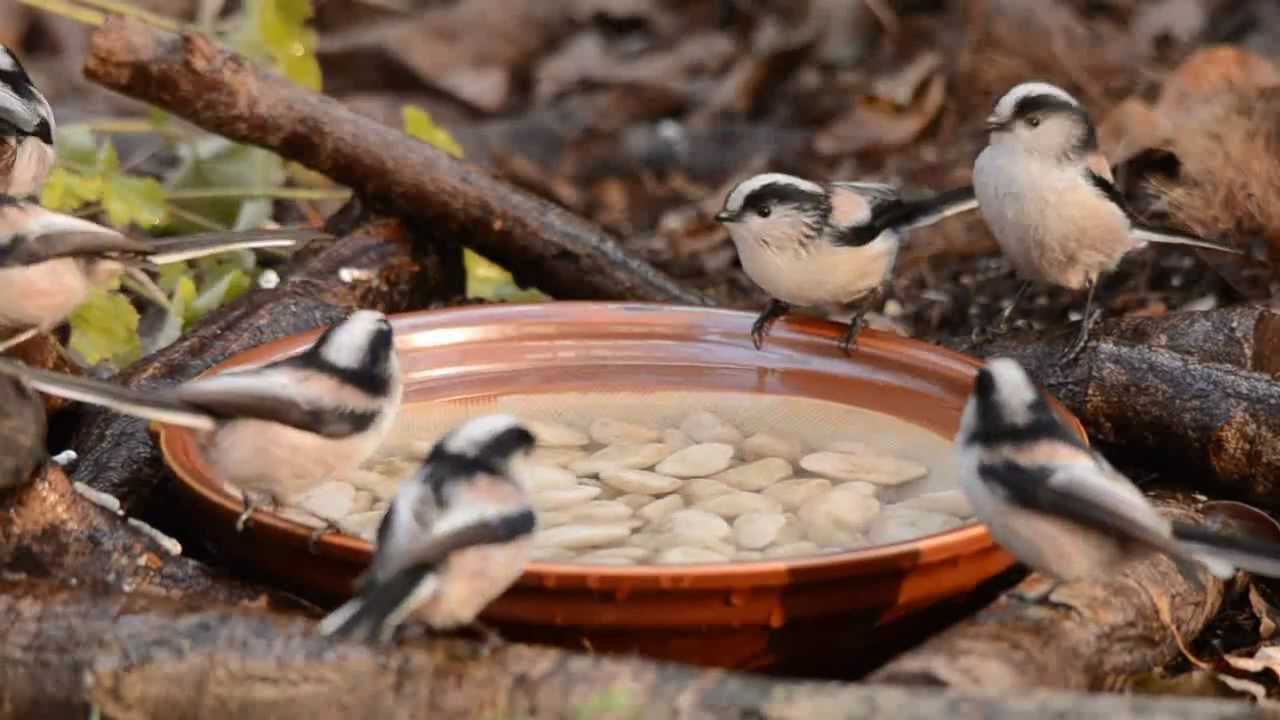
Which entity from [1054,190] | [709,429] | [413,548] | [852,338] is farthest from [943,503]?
[413,548]

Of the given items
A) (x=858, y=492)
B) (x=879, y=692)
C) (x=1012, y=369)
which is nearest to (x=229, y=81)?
(x=858, y=492)

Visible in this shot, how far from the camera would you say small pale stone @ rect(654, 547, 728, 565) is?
3195mm

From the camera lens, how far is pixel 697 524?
340cm

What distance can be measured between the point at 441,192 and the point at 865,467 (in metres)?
1.72

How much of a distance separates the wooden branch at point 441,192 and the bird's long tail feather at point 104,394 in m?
1.97

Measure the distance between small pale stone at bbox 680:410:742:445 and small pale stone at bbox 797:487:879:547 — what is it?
43 cm

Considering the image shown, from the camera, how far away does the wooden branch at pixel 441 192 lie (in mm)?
4871

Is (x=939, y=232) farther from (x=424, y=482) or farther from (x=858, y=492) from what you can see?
(x=424, y=482)

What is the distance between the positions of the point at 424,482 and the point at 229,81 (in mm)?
2258

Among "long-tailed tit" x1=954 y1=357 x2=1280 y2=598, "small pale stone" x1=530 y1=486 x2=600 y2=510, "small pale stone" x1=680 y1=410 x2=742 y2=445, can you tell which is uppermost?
"long-tailed tit" x1=954 y1=357 x2=1280 y2=598

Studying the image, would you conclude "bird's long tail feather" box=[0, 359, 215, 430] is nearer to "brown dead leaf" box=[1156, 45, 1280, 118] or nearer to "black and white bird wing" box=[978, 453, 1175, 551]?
"black and white bird wing" box=[978, 453, 1175, 551]

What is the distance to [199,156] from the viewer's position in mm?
5672

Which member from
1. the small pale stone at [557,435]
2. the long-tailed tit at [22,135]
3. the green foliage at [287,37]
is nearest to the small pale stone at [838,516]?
the small pale stone at [557,435]

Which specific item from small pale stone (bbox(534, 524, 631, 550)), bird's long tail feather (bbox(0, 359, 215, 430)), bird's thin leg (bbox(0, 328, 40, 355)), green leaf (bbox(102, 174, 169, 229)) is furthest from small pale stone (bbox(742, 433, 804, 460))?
green leaf (bbox(102, 174, 169, 229))
